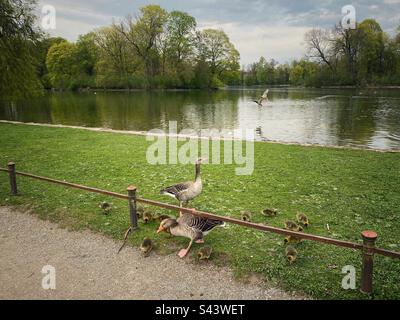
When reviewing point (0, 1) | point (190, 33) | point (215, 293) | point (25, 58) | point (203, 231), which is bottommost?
point (215, 293)

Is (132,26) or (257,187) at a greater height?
(132,26)

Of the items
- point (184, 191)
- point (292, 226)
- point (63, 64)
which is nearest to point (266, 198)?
point (292, 226)

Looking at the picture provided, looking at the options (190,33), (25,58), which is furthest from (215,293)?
(190,33)

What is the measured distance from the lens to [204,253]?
5.90 m

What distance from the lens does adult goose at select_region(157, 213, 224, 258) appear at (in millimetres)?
6180

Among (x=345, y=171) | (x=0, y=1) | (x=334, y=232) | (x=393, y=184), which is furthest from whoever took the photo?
(x=0, y=1)

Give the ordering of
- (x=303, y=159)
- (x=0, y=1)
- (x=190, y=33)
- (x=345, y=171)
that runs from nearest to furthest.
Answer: (x=345, y=171) < (x=303, y=159) < (x=0, y=1) < (x=190, y=33)

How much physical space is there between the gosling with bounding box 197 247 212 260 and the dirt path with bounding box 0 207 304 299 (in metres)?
0.19

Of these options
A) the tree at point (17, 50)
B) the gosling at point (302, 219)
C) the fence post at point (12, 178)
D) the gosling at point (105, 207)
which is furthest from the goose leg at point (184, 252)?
the tree at point (17, 50)

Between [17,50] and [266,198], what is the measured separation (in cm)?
2418

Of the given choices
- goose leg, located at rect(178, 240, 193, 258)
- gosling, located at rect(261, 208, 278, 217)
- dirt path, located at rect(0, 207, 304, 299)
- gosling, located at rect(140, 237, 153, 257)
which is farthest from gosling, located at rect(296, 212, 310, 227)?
gosling, located at rect(140, 237, 153, 257)

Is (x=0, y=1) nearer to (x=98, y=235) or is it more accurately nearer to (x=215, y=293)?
(x=98, y=235)

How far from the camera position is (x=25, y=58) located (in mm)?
24250

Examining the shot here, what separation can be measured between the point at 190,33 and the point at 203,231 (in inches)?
3566
